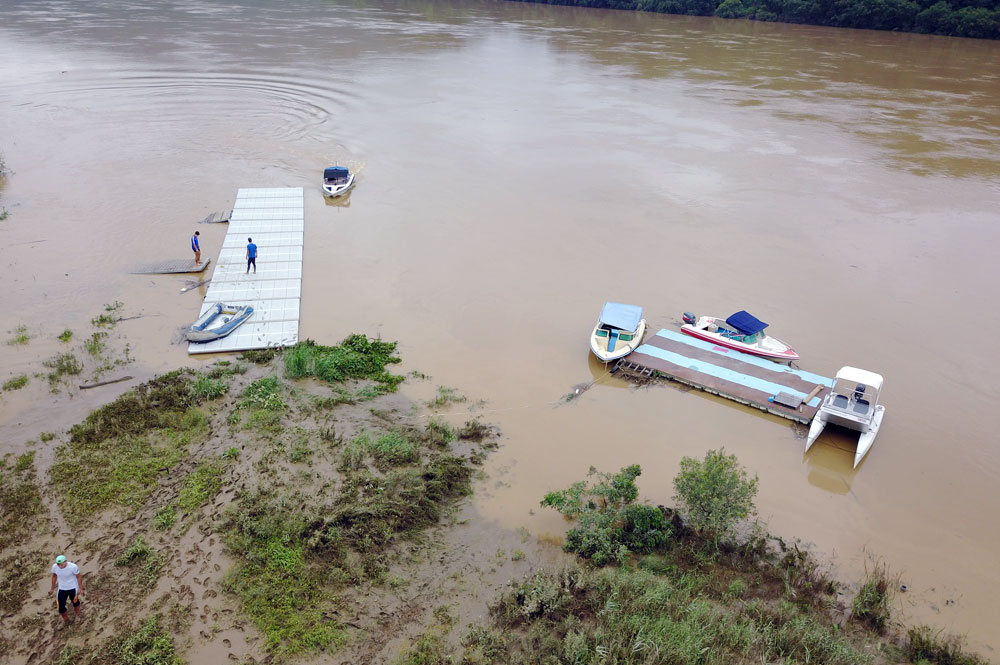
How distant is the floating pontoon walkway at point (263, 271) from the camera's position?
13.9m

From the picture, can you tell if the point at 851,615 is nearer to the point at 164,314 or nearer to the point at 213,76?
the point at 164,314

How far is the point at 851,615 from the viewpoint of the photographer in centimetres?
831

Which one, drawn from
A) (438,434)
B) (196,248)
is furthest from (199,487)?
(196,248)

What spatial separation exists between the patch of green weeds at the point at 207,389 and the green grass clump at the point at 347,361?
1236 millimetres

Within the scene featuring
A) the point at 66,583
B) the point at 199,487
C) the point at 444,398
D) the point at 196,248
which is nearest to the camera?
the point at 66,583

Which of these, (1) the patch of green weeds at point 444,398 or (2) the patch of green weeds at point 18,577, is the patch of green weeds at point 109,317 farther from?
(1) the patch of green weeds at point 444,398

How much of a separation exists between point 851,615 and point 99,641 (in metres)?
9.40

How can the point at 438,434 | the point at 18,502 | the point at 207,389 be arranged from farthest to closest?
the point at 207,389
the point at 438,434
the point at 18,502

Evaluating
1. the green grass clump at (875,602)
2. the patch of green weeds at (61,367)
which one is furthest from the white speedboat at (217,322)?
the green grass clump at (875,602)

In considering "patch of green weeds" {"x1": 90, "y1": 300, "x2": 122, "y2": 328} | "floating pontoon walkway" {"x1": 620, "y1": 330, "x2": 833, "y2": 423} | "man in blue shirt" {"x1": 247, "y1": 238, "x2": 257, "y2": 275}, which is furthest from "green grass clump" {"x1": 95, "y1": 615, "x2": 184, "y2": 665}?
"man in blue shirt" {"x1": 247, "y1": 238, "x2": 257, "y2": 275}

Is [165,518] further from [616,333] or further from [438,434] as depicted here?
[616,333]

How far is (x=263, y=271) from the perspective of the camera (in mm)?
16453

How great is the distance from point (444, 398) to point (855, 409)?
7671 mm

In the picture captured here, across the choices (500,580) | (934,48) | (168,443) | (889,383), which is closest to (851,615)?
(500,580)
